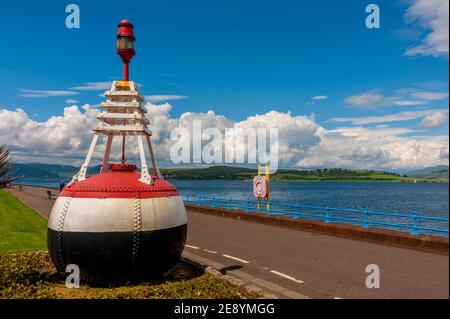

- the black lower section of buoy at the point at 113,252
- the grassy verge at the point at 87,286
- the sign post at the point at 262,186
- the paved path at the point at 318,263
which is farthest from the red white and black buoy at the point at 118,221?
the sign post at the point at 262,186

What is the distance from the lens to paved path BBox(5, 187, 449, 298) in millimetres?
8600

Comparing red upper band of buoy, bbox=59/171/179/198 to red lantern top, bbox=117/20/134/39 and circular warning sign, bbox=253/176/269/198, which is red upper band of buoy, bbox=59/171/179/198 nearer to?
red lantern top, bbox=117/20/134/39

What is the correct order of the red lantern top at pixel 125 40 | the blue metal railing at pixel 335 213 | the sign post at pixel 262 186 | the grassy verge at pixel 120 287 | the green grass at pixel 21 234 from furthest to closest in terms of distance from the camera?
the sign post at pixel 262 186, the blue metal railing at pixel 335 213, the green grass at pixel 21 234, the red lantern top at pixel 125 40, the grassy verge at pixel 120 287

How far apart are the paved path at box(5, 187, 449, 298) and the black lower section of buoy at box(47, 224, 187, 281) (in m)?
2.47

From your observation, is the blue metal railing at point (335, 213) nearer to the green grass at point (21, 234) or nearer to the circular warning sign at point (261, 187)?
the circular warning sign at point (261, 187)

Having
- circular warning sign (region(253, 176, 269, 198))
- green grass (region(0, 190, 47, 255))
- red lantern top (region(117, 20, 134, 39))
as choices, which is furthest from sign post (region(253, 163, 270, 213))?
red lantern top (region(117, 20, 134, 39))

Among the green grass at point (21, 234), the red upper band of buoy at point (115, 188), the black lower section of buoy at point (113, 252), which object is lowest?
the green grass at point (21, 234)

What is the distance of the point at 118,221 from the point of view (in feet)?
24.9

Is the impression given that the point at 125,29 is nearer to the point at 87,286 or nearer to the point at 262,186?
the point at 87,286

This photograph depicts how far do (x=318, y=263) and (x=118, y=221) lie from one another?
642cm

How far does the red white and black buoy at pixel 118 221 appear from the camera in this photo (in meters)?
7.62
